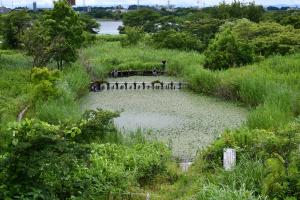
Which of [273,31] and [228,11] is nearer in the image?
[273,31]

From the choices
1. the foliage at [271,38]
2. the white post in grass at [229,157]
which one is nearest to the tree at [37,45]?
the foliage at [271,38]

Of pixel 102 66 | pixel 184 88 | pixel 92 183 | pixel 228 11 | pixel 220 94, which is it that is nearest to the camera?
pixel 92 183

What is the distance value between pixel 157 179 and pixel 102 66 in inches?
571

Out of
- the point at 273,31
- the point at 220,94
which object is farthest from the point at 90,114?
the point at 273,31

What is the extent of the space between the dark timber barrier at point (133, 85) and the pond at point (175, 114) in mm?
525

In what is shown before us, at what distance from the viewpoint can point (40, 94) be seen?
46.3 feet

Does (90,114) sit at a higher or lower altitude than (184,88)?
higher

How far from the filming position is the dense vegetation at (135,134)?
6.08m

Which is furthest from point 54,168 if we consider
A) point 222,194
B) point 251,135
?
point 251,135

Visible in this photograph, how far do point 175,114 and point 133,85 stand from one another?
237 inches

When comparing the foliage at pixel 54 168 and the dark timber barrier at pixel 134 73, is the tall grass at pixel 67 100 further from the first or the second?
the dark timber barrier at pixel 134 73

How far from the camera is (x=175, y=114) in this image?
15.4m

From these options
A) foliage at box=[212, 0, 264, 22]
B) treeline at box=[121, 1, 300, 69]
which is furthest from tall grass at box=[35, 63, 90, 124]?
foliage at box=[212, 0, 264, 22]

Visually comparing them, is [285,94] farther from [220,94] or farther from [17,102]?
[17,102]
